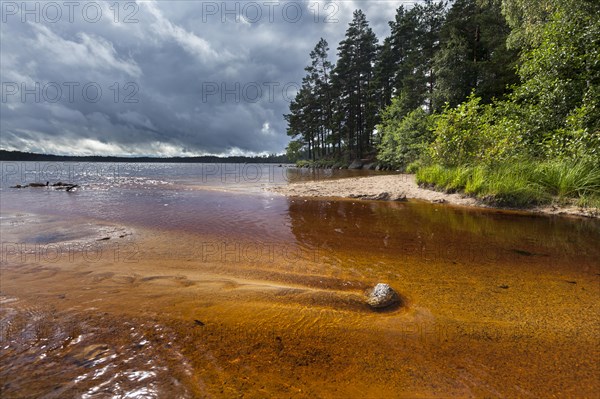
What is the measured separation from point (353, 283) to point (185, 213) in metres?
7.02

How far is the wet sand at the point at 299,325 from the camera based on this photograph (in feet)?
5.80

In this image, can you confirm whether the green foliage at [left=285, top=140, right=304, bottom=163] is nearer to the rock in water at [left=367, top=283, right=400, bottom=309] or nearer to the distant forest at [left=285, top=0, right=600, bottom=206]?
the distant forest at [left=285, top=0, right=600, bottom=206]

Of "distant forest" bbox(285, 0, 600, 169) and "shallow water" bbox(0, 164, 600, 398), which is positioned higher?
"distant forest" bbox(285, 0, 600, 169)

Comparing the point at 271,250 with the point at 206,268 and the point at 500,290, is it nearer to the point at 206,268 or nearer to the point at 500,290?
the point at 206,268

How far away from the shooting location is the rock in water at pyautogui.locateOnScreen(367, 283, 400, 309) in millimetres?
2812

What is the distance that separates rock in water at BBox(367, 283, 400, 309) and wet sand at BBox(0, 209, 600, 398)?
0.12m

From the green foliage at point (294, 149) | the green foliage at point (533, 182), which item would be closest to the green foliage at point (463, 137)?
the green foliage at point (533, 182)

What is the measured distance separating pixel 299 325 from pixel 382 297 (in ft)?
3.47

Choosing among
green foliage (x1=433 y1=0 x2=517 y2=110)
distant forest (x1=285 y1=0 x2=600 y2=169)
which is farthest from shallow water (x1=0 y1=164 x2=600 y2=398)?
green foliage (x1=433 y1=0 x2=517 y2=110)

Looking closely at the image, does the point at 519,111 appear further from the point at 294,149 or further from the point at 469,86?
the point at 294,149

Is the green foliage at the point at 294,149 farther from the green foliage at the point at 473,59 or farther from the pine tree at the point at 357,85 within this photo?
the green foliage at the point at 473,59

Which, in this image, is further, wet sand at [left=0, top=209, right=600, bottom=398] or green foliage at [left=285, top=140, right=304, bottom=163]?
green foliage at [left=285, top=140, right=304, bottom=163]

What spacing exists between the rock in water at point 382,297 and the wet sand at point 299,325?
0.12 meters

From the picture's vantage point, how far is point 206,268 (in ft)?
13.2
